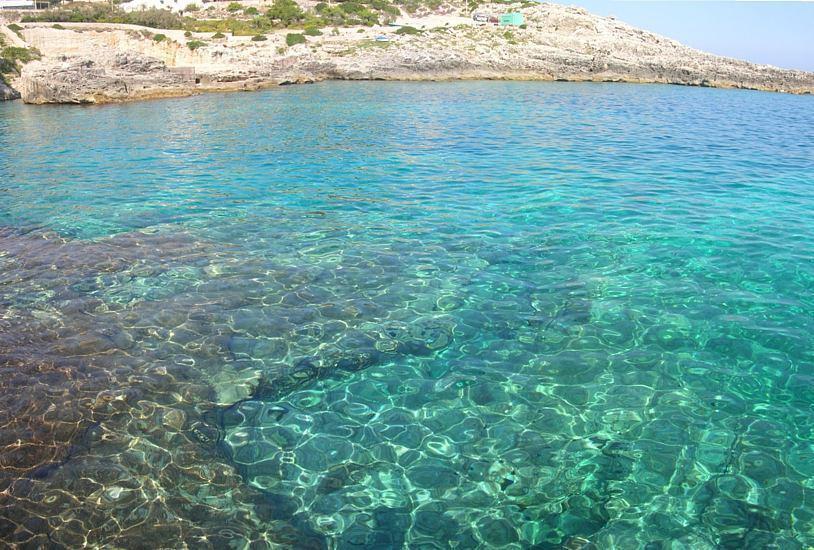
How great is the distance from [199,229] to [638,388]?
10.4m

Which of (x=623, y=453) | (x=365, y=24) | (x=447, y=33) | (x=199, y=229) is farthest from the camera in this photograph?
(x=365, y=24)

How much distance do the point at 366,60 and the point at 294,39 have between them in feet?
27.8

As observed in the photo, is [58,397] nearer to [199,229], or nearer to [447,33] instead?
[199,229]

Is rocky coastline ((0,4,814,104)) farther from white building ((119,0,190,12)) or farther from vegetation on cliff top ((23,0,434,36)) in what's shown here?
white building ((119,0,190,12))

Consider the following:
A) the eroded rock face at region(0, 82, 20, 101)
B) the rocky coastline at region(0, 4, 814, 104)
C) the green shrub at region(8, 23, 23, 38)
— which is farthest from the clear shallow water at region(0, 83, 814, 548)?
the green shrub at region(8, 23, 23, 38)

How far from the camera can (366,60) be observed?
5809 cm

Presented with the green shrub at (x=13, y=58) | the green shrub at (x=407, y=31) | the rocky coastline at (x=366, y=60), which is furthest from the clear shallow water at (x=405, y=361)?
the green shrub at (x=407, y=31)

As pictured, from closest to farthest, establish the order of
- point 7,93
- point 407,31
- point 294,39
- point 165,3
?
point 7,93, point 294,39, point 407,31, point 165,3

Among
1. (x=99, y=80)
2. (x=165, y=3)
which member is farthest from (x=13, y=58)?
(x=165, y=3)

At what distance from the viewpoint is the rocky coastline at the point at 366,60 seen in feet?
134

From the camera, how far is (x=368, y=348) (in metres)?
8.90

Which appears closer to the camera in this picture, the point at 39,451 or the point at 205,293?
the point at 39,451

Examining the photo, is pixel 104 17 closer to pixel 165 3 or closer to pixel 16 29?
pixel 16 29

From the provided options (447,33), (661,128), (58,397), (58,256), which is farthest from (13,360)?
(447,33)
